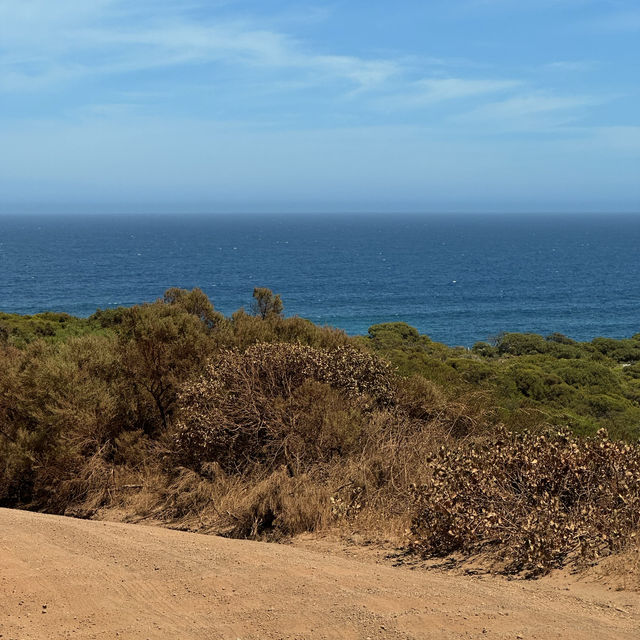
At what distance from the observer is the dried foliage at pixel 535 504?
6789mm

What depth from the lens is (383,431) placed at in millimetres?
10445

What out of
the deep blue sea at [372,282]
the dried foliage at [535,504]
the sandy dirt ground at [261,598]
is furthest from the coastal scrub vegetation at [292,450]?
the deep blue sea at [372,282]

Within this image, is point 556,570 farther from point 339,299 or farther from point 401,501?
point 339,299

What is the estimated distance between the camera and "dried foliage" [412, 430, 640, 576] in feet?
22.3

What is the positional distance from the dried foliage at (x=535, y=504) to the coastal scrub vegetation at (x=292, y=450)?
0.02m

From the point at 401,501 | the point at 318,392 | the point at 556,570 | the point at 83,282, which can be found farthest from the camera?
the point at 83,282

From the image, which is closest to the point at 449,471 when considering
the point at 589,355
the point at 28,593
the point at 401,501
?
the point at 401,501

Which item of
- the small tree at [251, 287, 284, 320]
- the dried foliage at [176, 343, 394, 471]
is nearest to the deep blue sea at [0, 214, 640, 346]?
the small tree at [251, 287, 284, 320]

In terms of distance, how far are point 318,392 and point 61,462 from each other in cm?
389

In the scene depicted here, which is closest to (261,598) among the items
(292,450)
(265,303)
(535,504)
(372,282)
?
(535,504)

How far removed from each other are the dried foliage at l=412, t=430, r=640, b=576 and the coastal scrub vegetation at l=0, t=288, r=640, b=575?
0.05ft

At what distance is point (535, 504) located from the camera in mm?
7449

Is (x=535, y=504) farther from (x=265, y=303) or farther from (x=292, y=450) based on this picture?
(x=265, y=303)

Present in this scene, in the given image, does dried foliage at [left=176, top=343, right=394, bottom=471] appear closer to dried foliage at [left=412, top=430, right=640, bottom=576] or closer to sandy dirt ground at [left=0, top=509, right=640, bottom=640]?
dried foliage at [left=412, top=430, right=640, bottom=576]
